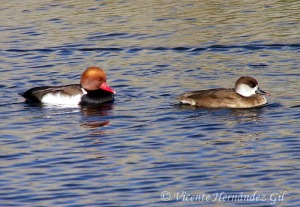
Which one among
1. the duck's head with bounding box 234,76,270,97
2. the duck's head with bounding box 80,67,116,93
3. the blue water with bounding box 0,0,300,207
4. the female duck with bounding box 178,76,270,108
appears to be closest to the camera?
the blue water with bounding box 0,0,300,207

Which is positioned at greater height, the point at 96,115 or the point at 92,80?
the point at 92,80

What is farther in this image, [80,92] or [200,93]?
[80,92]

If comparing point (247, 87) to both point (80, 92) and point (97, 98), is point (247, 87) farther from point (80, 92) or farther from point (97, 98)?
point (80, 92)

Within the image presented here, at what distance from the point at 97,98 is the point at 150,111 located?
138 cm

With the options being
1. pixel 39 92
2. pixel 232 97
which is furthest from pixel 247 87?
pixel 39 92

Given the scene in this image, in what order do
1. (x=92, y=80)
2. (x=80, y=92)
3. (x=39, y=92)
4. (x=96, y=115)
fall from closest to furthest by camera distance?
(x=96, y=115) < (x=39, y=92) < (x=80, y=92) < (x=92, y=80)

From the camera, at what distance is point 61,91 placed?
16547 millimetres

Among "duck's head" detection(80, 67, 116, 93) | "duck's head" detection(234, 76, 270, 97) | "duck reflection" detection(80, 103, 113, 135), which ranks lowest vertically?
"duck reflection" detection(80, 103, 113, 135)

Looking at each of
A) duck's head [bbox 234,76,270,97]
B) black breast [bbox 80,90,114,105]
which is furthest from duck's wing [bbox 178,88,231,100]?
black breast [bbox 80,90,114,105]

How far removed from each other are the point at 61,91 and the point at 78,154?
10.4ft

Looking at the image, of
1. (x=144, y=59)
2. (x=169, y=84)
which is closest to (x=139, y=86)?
(x=169, y=84)

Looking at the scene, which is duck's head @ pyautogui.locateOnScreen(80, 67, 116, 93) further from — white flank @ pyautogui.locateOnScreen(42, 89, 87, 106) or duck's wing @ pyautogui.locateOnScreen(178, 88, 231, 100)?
duck's wing @ pyautogui.locateOnScreen(178, 88, 231, 100)

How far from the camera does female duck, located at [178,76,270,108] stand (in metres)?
15.7

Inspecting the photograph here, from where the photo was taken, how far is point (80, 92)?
16.8 metres
